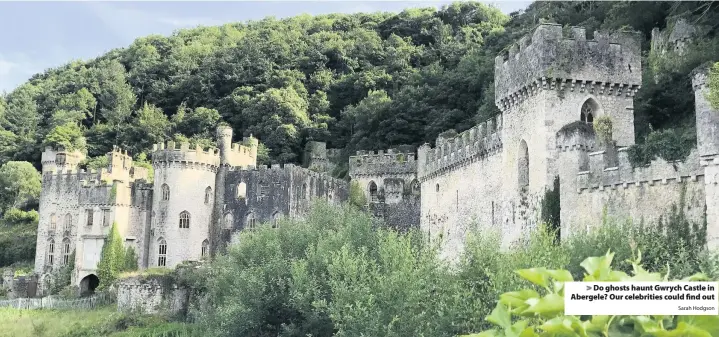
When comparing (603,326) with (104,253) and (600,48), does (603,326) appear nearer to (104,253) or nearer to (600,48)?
(600,48)

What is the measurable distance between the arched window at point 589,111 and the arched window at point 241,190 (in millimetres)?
30433

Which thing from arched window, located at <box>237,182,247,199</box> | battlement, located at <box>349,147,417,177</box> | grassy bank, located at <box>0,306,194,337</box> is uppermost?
battlement, located at <box>349,147,417,177</box>

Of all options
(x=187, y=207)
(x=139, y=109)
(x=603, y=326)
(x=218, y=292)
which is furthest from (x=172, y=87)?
(x=603, y=326)

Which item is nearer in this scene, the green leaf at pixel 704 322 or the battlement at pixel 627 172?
the green leaf at pixel 704 322

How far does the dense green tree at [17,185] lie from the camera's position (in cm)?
7125

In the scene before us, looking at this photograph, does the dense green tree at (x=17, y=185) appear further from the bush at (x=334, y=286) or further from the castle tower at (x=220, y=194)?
the bush at (x=334, y=286)

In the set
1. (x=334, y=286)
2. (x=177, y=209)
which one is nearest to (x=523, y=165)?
(x=334, y=286)

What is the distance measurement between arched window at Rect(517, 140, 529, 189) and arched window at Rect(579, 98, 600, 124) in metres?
2.48

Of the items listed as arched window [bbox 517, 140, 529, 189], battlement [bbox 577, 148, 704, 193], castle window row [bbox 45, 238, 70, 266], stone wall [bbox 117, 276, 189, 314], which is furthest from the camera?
castle window row [bbox 45, 238, 70, 266]

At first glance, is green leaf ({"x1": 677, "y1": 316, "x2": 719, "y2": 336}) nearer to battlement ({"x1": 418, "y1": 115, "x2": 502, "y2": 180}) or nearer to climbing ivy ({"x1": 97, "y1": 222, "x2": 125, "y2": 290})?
battlement ({"x1": 418, "y1": 115, "x2": 502, "y2": 180})

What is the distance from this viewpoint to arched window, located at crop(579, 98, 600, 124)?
22109mm

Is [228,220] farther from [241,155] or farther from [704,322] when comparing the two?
[704,322]

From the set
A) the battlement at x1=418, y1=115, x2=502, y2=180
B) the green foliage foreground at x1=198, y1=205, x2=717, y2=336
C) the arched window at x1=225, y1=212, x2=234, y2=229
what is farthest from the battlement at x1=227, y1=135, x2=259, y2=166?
the green foliage foreground at x1=198, y1=205, x2=717, y2=336

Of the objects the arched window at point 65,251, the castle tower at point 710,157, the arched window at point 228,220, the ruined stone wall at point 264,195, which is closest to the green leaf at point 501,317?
the castle tower at point 710,157
